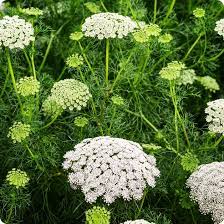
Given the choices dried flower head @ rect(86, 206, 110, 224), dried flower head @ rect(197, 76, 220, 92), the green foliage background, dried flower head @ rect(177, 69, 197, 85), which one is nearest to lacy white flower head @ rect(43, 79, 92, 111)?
the green foliage background

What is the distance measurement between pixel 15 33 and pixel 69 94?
608 mm

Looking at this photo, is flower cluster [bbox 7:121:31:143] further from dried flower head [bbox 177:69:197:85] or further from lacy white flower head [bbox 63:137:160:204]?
dried flower head [bbox 177:69:197:85]

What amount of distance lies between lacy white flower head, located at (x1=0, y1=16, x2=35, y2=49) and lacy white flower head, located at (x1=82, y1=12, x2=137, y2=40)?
0.47 meters

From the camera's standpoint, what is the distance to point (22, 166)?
4488mm

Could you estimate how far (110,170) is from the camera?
3947 millimetres

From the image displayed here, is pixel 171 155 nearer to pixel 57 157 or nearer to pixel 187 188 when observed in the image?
pixel 187 188

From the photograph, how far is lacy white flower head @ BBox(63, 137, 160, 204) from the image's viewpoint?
3.92 meters

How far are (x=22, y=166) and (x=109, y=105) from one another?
94 cm

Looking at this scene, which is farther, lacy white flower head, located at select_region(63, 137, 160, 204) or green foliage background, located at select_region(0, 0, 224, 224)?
green foliage background, located at select_region(0, 0, 224, 224)

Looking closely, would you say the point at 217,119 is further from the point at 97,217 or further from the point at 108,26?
the point at 97,217

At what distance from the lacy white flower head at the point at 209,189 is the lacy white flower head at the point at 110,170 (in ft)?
1.18

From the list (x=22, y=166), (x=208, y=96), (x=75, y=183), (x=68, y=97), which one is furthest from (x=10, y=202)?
(x=208, y=96)

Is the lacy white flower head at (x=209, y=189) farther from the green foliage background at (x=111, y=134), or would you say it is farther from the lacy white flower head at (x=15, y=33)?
the lacy white flower head at (x=15, y=33)

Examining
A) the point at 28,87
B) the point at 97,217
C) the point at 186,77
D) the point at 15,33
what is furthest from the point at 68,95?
the point at 186,77
